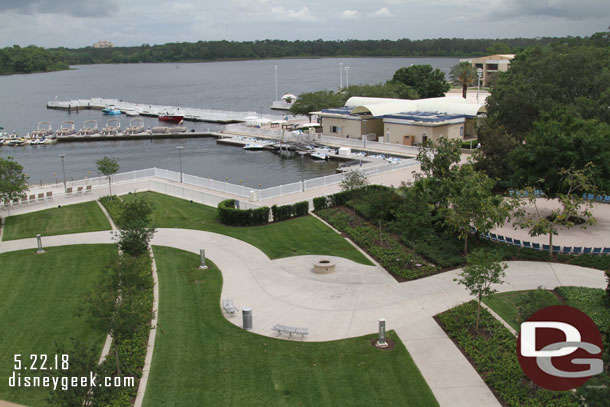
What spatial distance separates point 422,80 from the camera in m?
104

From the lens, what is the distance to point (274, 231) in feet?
105

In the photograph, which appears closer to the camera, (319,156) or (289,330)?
(289,330)

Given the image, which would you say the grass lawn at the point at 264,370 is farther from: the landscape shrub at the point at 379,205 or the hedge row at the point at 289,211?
the hedge row at the point at 289,211

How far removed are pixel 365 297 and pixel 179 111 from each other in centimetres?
9009

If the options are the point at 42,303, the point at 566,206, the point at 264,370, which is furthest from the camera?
the point at 566,206

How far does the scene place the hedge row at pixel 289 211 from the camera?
112 ft

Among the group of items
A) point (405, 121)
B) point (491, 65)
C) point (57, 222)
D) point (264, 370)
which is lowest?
point (264, 370)

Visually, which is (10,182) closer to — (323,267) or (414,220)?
(323,267)

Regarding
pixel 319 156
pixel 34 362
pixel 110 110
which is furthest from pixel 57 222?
pixel 110 110

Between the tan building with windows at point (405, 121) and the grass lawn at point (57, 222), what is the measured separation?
3576cm

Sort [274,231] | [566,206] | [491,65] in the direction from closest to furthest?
[566,206] → [274,231] → [491,65]

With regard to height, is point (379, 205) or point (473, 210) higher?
point (473, 210)

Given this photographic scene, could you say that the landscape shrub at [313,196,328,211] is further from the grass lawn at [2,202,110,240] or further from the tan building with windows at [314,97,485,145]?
the tan building with windows at [314,97,485,145]

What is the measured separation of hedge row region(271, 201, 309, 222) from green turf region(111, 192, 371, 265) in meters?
0.52
